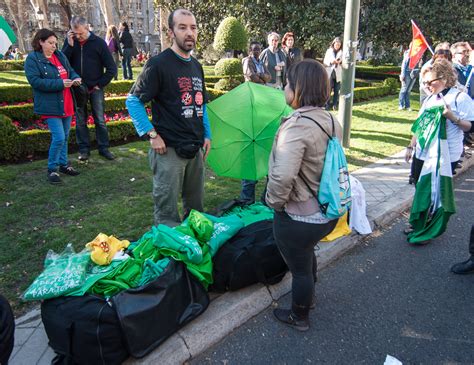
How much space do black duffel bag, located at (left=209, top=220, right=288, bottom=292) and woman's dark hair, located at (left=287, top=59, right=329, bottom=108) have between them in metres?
1.24

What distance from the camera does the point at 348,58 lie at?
22.7ft

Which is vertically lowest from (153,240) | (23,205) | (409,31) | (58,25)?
(23,205)

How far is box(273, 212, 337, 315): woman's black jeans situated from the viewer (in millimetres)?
2426

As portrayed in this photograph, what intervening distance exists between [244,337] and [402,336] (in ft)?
3.74

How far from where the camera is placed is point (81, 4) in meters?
46.0

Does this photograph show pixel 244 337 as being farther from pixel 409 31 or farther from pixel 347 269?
pixel 409 31

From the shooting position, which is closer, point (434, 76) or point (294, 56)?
point (434, 76)

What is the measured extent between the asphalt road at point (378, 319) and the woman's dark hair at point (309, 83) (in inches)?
65.5

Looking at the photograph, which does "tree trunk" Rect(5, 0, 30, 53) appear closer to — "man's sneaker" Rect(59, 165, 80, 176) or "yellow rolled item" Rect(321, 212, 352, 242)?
"man's sneaker" Rect(59, 165, 80, 176)

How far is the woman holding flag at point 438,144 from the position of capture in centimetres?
375

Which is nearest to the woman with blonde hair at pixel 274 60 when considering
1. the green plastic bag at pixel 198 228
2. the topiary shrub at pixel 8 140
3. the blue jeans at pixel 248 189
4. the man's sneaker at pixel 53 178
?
the blue jeans at pixel 248 189

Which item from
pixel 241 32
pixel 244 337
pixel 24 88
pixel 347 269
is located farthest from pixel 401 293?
pixel 241 32

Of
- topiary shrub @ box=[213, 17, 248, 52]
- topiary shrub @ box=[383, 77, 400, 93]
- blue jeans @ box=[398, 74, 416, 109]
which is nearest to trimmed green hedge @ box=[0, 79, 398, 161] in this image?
blue jeans @ box=[398, 74, 416, 109]

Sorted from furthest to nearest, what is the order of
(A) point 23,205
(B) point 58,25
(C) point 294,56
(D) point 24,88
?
1. (B) point 58,25
2. (D) point 24,88
3. (C) point 294,56
4. (A) point 23,205
